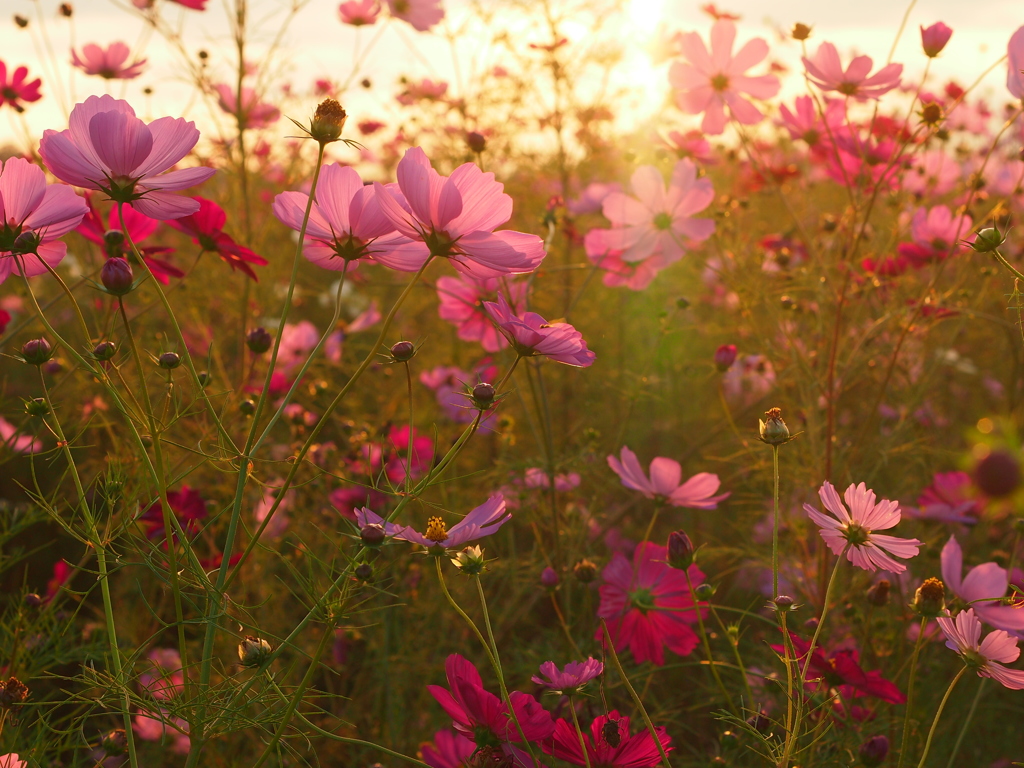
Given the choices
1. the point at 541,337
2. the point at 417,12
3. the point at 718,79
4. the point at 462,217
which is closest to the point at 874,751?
the point at 541,337

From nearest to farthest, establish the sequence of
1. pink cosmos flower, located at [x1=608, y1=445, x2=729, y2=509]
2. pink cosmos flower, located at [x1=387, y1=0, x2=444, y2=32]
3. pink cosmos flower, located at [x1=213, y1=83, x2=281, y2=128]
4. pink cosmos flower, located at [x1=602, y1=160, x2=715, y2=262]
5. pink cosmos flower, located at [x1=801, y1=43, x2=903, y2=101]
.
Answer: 1. pink cosmos flower, located at [x1=608, y1=445, x2=729, y2=509]
2. pink cosmos flower, located at [x1=801, y1=43, x2=903, y2=101]
3. pink cosmos flower, located at [x1=602, y1=160, x2=715, y2=262]
4. pink cosmos flower, located at [x1=213, y1=83, x2=281, y2=128]
5. pink cosmos flower, located at [x1=387, y1=0, x2=444, y2=32]

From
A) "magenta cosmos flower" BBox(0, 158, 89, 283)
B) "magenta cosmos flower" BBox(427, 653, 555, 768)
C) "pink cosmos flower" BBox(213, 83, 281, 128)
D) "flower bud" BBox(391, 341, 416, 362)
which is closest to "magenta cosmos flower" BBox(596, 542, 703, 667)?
"magenta cosmos flower" BBox(427, 653, 555, 768)

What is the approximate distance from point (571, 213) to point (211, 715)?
1578 mm

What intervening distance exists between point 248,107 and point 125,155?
98 cm

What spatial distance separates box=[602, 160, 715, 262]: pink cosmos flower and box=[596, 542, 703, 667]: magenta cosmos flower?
530 millimetres

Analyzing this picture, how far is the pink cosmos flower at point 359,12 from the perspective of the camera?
1648 millimetres

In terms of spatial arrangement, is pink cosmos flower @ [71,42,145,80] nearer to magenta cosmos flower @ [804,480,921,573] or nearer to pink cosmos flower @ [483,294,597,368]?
pink cosmos flower @ [483,294,597,368]

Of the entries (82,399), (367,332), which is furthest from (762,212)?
(82,399)

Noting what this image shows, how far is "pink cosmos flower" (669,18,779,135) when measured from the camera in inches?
52.5

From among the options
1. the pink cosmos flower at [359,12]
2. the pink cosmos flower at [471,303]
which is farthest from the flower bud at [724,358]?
the pink cosmos flower at [359,12]

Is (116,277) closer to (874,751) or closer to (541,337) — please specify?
(541,337)

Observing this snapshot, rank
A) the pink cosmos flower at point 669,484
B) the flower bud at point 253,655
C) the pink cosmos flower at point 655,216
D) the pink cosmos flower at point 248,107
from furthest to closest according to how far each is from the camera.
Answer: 1. the pink cosmos flower at point 248,107
2. the pink cosmos flower at point 655,216
3. the pink cosmos flower at point 669,484
4. the flower bud at point 253,655

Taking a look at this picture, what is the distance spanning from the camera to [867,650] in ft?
3.77

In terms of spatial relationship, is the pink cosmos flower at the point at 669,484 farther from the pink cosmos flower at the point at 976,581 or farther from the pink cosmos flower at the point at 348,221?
the pink cosmos flower at the point at 348,221
